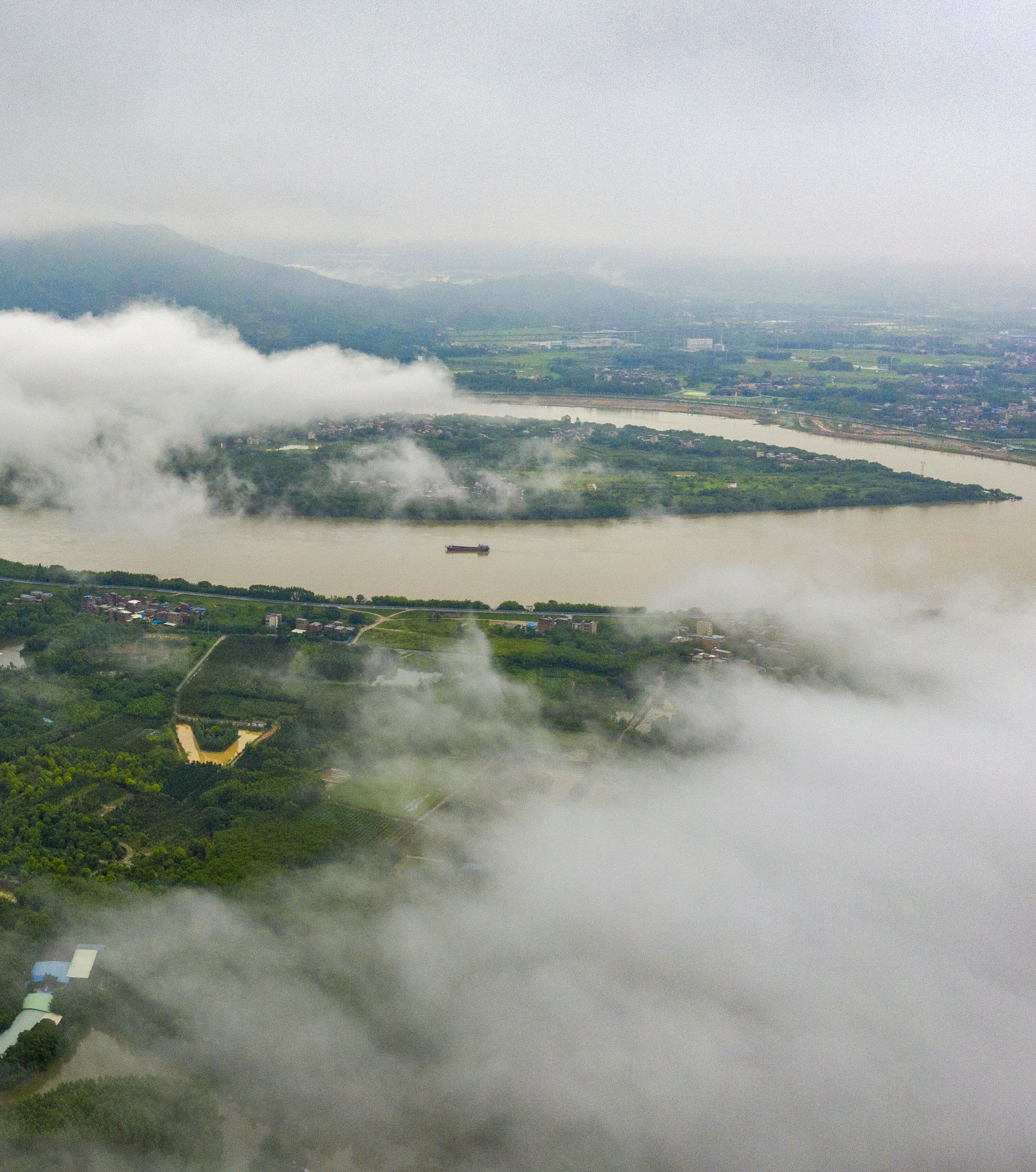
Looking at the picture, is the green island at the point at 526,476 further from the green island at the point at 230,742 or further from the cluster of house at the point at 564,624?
the cluster of house at the point at 564,624

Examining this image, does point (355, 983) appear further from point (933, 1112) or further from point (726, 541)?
point (726, 541)

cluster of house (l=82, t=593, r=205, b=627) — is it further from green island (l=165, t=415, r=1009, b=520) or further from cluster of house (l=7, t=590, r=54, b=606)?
green island (l=165, t=415, r=1009, b=520)

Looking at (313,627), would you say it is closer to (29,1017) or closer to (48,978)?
(48,978)

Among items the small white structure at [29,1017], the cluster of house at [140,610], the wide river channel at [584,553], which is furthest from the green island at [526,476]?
the small white structure at [29,1017]

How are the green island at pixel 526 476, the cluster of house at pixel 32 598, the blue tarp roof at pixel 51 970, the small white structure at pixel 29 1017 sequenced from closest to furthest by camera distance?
the small white structure at pixel 29 1017 → the blue tarp roof at pixel 51 970 → the cluster of house at pixel 32 598 → the green island at pixel 526 476

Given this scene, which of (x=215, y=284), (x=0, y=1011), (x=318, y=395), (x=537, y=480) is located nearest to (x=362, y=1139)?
(x=0, y=1011)

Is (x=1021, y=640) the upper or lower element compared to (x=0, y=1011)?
upper

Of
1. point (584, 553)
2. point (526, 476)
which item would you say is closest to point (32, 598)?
point (584, 553)
